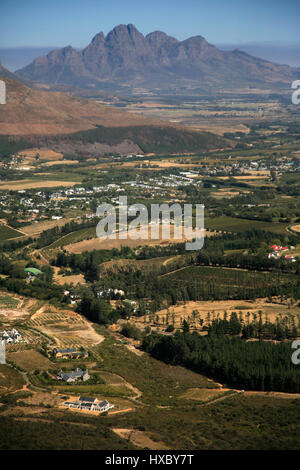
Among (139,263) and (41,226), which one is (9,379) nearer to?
(139,263)

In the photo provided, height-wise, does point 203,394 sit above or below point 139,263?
below

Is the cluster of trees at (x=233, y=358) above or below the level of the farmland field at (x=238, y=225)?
below

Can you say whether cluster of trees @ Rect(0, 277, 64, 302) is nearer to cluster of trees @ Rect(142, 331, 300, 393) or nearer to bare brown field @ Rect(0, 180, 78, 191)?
cluster of trees @ Rect(142, 331, 300, 393)

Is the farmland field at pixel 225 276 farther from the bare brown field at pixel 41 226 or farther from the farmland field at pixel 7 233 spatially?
the bare brown field at pixel 41 226

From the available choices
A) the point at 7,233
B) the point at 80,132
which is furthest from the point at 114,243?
the point at 80,132

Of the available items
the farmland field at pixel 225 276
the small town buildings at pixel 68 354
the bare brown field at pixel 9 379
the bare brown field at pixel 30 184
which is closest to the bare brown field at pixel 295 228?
the farmland field at pixel 225 276

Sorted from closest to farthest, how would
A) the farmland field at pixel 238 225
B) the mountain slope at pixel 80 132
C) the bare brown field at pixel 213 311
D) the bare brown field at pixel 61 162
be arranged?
the bare brown field at pixel 213 311 < the farmland field at pixel 238 225 < the bare brown field at pixel 61 162 < the mountain slope at pixel 80 132

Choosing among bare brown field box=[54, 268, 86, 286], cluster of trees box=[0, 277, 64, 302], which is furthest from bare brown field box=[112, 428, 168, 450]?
bare brown field box=[54, 268, 86, 286]
